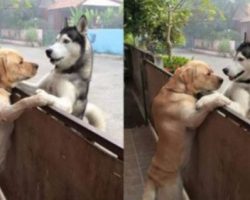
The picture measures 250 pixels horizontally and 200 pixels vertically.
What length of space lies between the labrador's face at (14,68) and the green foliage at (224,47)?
67 centimetres

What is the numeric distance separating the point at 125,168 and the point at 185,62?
453mm

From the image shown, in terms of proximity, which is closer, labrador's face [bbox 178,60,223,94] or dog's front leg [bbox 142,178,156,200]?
labrador's face [bbox 178,60,223,94]

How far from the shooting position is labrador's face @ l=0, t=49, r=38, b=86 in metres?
1.42

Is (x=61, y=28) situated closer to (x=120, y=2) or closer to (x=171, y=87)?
(x=120, y=2)

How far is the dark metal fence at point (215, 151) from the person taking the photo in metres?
1.31

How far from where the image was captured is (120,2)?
55.3 inches

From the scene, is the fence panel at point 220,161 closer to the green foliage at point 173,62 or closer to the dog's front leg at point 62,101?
the green foliage at point 173,62

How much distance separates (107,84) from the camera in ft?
4.69

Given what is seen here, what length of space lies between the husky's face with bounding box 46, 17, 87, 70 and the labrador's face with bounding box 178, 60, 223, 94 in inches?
15.1

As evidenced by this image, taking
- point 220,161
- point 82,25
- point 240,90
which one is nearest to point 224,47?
point 240,90

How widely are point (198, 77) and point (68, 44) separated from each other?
0.48 metres

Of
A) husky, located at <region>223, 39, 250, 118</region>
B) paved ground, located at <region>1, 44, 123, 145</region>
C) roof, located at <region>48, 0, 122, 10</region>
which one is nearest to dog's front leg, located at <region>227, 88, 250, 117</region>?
husky, located at <region>223, 39, 250, 118</region>

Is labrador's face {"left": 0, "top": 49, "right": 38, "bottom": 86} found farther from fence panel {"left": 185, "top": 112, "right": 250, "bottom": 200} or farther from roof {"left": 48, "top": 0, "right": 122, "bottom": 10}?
fence panel {"left": 185, "top": 112, "right": 250, "bottom": 200}

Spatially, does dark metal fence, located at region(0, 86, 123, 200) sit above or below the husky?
below
